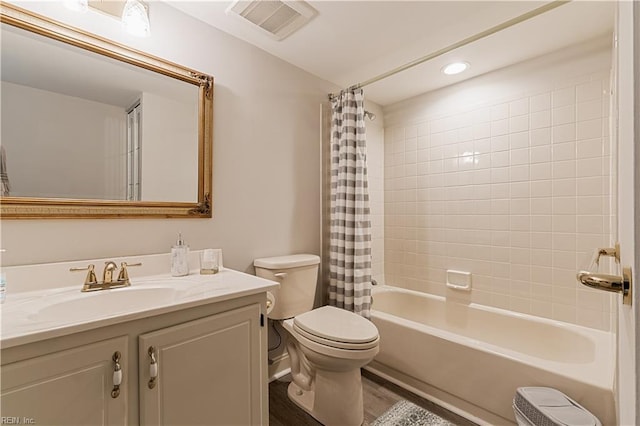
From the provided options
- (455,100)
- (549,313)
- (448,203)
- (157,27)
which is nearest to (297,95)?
(157,27)

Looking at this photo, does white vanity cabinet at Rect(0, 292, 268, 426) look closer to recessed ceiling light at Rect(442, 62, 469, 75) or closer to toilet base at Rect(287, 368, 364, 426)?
toilet base at Rect(287, 368, 364, 426)

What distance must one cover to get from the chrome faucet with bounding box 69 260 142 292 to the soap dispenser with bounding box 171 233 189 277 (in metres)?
0.19

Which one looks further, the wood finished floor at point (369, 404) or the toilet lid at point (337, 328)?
the wood finished floor at point (369, 404)

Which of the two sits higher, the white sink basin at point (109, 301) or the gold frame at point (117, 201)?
the gold frame at point (117, 201)

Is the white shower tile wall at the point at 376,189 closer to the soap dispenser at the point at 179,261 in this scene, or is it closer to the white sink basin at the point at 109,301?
the soap dispenser at the point at 179,261

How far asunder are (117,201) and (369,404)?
1.74 metres

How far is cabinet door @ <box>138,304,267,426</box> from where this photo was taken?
0.92 meters

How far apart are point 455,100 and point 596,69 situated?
2.70 feet

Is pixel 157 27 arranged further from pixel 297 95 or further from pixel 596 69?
pixel 596 69

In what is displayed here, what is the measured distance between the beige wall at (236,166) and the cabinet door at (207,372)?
61 centimetres

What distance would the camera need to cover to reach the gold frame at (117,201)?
3.63 ft

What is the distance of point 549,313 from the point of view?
1.88 meters

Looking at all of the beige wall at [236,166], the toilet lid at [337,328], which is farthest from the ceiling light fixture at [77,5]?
the toilet lid at [337,328]

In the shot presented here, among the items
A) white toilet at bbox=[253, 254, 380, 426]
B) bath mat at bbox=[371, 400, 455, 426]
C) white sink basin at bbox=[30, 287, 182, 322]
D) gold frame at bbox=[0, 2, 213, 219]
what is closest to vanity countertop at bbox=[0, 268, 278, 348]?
white sink basin at bbox=[30, 287, 182, 322]
